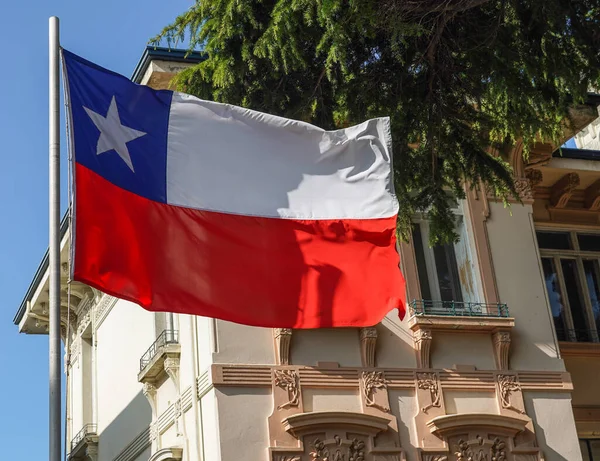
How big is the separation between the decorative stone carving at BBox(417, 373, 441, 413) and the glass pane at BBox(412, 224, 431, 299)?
154cm

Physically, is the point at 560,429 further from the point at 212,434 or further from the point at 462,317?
the point at 212,434

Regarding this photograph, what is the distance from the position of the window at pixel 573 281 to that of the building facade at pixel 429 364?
0.09ft

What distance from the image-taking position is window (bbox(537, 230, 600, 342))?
21797 mm

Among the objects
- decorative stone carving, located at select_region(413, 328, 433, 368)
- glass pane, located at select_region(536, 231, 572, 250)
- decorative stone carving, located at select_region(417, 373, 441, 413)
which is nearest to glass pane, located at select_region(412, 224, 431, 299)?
decorative stone carving, located at select_region(413, 328, 433, 368)

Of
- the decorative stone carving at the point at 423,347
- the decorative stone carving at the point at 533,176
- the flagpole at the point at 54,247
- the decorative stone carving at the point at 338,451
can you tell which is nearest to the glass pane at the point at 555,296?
the decorative stone carving at the point at 533,176

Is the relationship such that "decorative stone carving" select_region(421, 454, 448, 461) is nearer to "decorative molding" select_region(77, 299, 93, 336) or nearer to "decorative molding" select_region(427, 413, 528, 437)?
"decorative molding" select_region(427, 413, 528, 437)

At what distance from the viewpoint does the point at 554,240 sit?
74.6 ft

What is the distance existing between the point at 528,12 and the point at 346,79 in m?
2.24

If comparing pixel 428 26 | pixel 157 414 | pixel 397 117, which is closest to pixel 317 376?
pixel 157 414

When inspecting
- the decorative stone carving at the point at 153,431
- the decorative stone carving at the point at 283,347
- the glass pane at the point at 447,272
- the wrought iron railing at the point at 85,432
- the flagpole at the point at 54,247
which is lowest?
the flagpole at the point at 54,247

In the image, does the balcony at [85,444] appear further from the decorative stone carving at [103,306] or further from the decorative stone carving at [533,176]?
the decorative stone carving at [533,176]

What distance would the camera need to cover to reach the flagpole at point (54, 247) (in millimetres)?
8680

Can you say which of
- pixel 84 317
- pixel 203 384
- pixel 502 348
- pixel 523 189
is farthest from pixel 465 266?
pixel 84 317

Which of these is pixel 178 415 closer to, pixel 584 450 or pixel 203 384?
pixel 203 384
